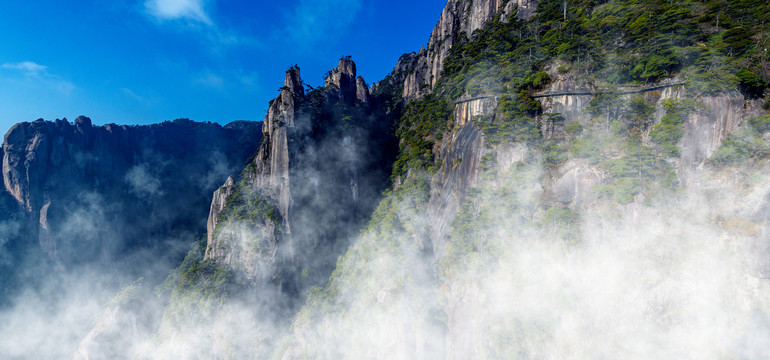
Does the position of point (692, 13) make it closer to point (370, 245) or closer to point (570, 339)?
point (570, 339)

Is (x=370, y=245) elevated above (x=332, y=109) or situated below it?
below

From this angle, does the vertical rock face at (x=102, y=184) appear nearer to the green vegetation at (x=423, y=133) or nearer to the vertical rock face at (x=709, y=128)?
the green vegetation at (x=423, y=133)

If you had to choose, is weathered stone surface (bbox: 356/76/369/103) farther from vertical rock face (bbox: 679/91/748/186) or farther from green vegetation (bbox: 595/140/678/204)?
vertical rock face (bbox: 679/91/748/186)

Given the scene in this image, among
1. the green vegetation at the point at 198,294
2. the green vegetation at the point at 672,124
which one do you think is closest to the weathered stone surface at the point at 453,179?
the green vegetation at the point at 672,124

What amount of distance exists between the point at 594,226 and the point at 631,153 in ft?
19.9

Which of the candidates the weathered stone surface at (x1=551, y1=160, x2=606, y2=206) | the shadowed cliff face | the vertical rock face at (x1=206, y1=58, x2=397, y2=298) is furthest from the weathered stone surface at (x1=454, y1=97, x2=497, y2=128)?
the shadowed cliff face

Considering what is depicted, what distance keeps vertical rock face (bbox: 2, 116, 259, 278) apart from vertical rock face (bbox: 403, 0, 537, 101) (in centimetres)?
5035

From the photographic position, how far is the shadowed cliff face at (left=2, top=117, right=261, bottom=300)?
4775 centimetres

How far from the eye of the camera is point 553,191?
968 inches

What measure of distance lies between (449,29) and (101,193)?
7219 cm

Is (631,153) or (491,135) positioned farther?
(491,135)

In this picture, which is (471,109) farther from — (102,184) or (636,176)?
(102,184)

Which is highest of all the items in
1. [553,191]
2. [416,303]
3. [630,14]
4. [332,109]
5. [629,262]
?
[630,14]

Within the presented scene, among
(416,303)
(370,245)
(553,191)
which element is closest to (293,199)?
(370,245)
